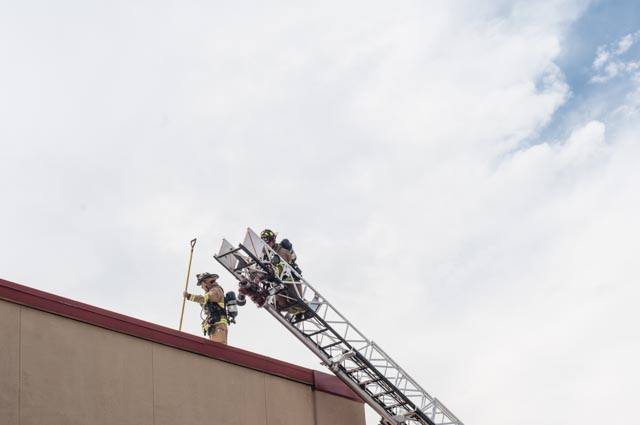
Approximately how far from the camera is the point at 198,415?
Result: 14.2 metres

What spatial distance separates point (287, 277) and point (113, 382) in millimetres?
4940

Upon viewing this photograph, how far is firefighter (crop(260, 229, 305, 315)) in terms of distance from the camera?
17.3 metres

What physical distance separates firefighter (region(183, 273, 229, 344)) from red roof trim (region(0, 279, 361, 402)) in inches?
71.5

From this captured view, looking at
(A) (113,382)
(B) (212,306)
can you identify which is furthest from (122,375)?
(B) (212,306)

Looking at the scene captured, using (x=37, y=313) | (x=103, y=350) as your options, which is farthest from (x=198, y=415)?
(x=37, y=313)

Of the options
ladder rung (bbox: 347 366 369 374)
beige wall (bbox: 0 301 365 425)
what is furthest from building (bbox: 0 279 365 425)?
ladder rung (bbox: 347 366 369 374)

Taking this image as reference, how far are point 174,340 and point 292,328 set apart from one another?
11.4 ft

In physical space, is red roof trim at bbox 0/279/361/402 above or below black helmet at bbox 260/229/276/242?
below

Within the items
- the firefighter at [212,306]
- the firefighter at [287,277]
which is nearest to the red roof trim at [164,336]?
the firefighter at [287,277]

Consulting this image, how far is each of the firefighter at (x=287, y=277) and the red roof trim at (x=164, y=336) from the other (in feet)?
4.34

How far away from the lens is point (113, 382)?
13094 mm

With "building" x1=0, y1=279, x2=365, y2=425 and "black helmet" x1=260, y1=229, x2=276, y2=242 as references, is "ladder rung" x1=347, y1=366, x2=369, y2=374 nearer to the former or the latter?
"building" x1=0, y1=279, x2=365, y2=425

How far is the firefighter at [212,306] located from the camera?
1750 centimetres

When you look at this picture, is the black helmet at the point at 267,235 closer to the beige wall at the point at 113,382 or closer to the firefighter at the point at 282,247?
the firefighter at the point at 282,247
